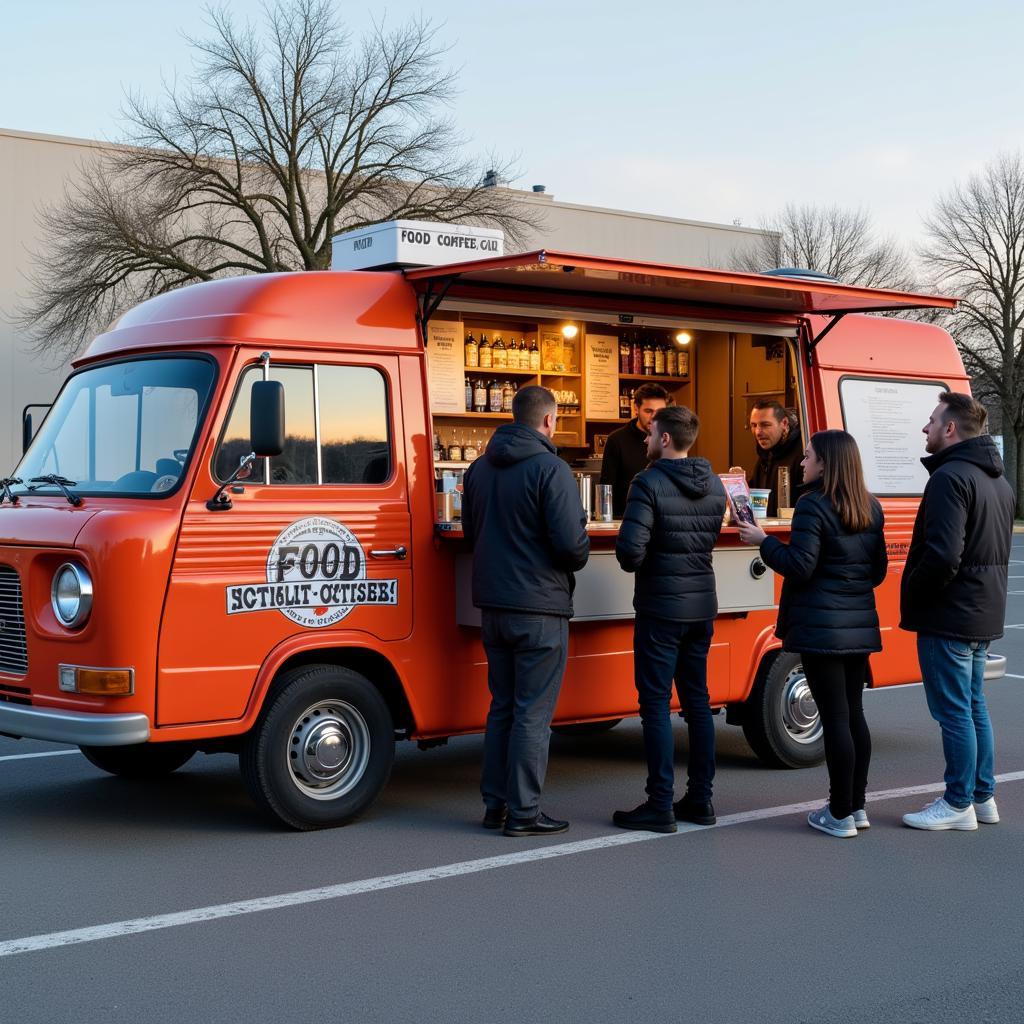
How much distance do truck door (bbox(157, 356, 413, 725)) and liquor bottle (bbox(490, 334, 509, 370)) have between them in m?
3.59

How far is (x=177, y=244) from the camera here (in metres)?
32.7

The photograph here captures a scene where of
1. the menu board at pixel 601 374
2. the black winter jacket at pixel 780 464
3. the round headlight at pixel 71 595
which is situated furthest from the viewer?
the menu board at pixel 601 374

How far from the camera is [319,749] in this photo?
21.7 ft

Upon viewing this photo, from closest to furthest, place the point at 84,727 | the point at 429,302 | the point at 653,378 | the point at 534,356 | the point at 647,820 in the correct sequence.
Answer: the point at 84,727, the point at 647,820, the point at 429,302, the point at 534,356, the point at 653,378

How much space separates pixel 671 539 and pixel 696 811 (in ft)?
4.46

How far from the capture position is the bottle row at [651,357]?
37.4 feet

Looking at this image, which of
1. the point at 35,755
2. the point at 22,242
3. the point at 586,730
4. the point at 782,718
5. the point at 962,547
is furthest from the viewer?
the point at 22,242

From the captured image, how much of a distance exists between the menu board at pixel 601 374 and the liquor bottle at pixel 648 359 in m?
0.26

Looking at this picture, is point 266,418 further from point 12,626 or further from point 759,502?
point 759,502

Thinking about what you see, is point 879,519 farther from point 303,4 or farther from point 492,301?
point 303,4

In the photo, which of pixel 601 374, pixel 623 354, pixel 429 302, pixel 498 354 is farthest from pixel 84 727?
pixel 623 354

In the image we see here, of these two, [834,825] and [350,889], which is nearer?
[350,889]

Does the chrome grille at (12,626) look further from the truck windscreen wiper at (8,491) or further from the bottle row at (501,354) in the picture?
the bottle row at (501,354)

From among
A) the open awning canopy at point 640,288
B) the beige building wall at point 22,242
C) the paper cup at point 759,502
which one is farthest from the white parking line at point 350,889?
the beige building wall at point 22,242
